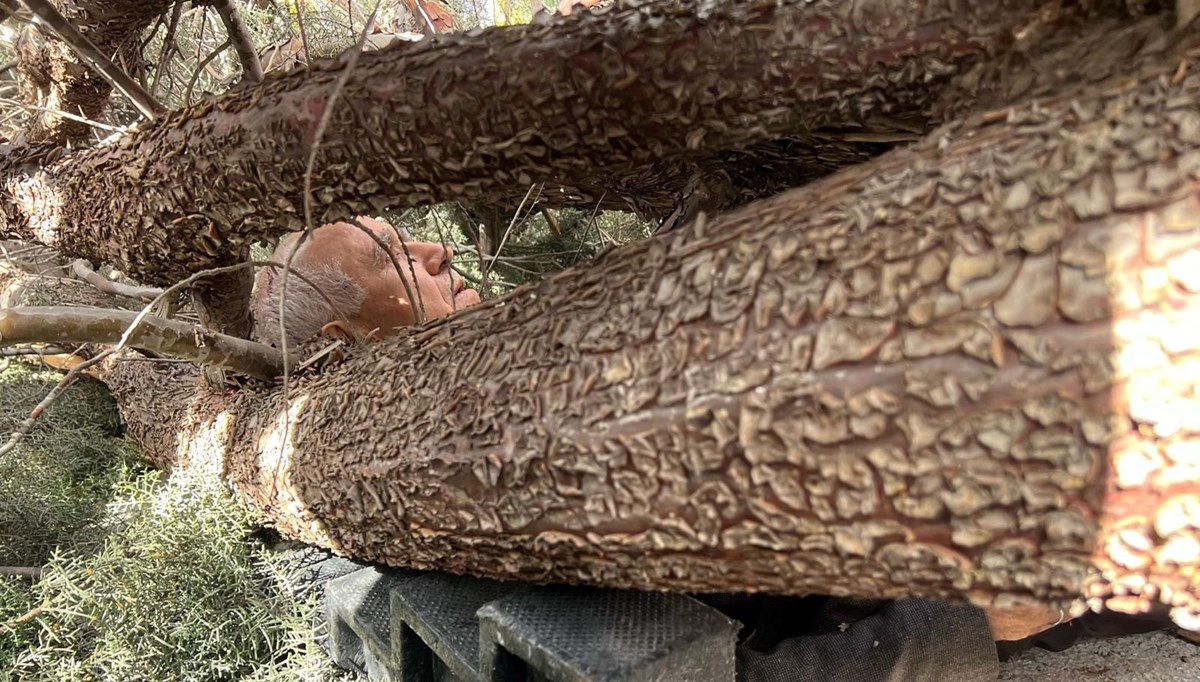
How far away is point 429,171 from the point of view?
103cm

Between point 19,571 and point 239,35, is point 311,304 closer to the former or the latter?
point 239,35

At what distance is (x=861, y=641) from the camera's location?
4.11 feet

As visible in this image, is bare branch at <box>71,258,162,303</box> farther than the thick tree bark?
Yes

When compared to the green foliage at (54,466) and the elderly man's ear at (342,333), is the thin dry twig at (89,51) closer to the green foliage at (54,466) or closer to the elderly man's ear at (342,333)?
the elderly man's ear at (342,333)

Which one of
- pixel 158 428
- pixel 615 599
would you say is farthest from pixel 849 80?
pixel 158 428

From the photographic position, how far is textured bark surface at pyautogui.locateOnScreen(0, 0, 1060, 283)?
0.81 m

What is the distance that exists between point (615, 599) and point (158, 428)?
1702 mm

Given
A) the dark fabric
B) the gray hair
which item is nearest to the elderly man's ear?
the gray hair

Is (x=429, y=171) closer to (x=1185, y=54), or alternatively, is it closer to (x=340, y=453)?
(x=340, y=453)

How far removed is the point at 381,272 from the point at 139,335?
0.68m

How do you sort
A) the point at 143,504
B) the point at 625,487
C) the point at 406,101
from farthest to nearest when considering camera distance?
the point at 143,504 → the point at 406,101 → the point at 625,487

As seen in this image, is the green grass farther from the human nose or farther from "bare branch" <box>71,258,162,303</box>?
the human nose

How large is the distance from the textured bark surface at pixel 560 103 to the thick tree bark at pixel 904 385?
6.7 inches

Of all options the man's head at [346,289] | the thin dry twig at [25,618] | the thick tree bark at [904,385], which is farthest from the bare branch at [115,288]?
the thick tree bark at [904,385]
